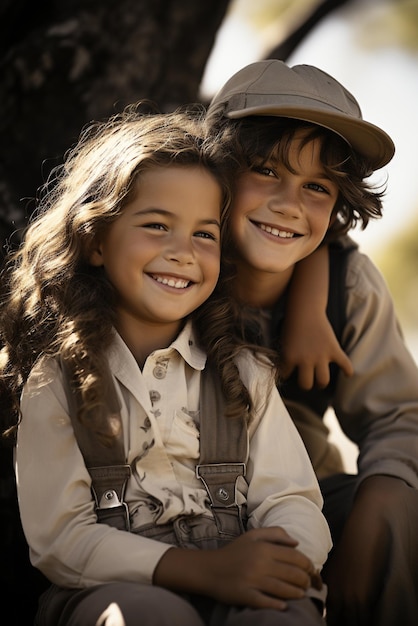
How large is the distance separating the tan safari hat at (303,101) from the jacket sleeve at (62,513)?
106 centimetres

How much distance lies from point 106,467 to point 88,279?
0.53 m

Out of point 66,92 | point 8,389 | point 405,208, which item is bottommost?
point 405,208

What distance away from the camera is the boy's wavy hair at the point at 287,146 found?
2719 mm

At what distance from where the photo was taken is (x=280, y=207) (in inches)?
107

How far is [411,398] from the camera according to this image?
9.43 feet

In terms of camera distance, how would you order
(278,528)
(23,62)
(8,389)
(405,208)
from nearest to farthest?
1. (278,528)
2. (8,389)
3. (23,62)
4. (405,208)

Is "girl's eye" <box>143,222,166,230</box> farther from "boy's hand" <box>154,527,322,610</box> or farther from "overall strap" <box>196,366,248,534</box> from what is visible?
"boy's hand" <box>154,527,322,610</box>

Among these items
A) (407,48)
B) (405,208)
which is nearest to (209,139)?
(407,48)

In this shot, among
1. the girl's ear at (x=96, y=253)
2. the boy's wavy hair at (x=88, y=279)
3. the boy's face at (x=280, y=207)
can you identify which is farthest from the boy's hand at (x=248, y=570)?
the boy's face at (x=280, y=207)

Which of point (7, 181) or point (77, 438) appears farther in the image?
point (7, 181)

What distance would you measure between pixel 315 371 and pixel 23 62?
5.05ft

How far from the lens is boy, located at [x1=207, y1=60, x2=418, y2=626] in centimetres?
253

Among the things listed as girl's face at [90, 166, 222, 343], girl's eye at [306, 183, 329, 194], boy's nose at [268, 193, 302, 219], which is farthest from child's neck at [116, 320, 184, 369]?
girl's eye at [306, 183, 329, 194]

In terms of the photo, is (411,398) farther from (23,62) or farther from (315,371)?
(23,62)
